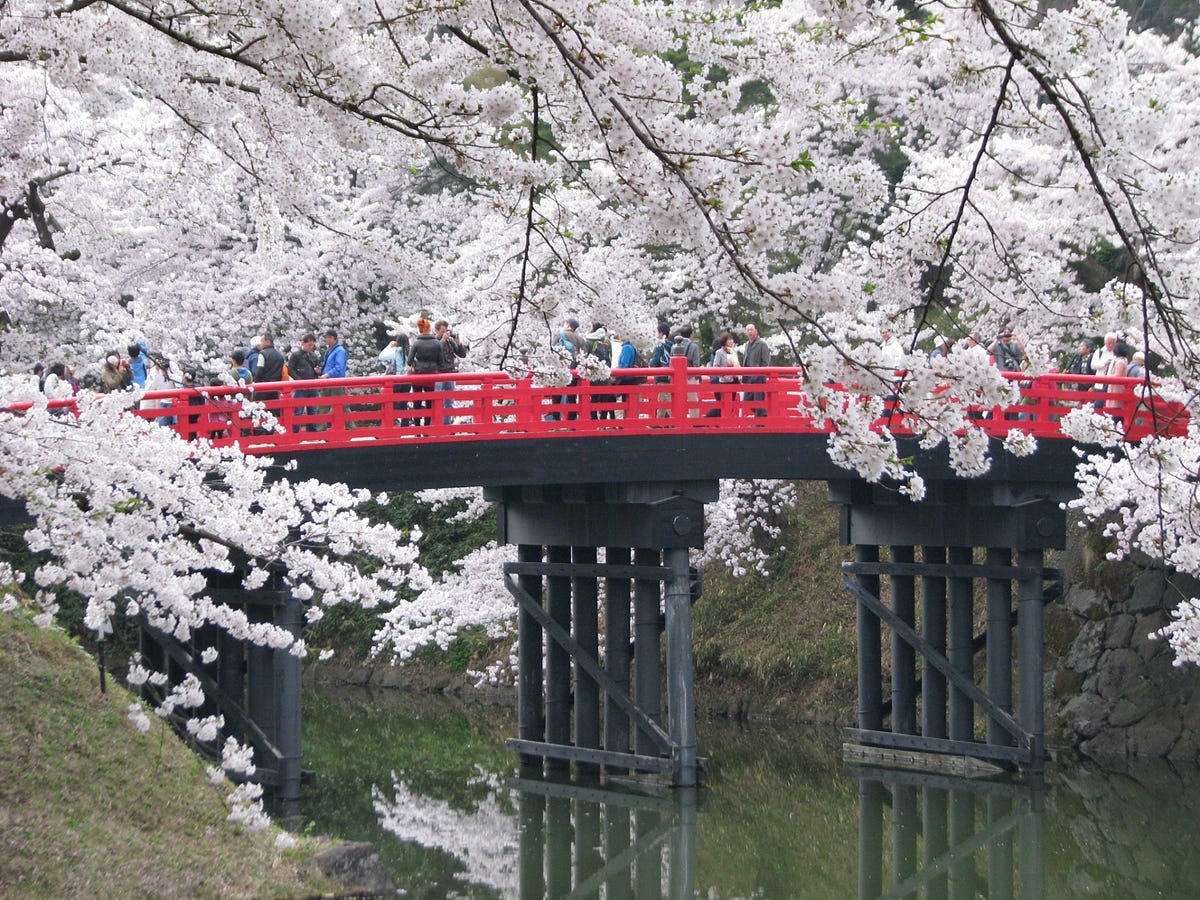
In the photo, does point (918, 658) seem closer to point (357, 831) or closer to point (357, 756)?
point (357, 756)

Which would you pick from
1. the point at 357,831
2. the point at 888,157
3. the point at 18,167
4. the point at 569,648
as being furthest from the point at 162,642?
the point at 888,157

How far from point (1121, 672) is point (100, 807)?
12065mm

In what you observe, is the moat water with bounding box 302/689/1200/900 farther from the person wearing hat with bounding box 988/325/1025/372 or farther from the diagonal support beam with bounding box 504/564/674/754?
the person wearing hat with bounding box 988/325/1025/372

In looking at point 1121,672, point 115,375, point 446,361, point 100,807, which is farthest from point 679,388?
point 100,807

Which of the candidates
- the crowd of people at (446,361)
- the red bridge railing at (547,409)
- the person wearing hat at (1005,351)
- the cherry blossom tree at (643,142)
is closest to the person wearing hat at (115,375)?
the crowd of people at (446,361)

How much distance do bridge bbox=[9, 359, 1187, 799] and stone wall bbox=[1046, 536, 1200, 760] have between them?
128 centimetres

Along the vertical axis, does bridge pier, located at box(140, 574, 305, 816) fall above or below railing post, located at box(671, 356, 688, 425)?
below

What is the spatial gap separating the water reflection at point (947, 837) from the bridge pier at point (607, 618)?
2.11 m

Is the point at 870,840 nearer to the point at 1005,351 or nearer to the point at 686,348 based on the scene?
the point at 686,348

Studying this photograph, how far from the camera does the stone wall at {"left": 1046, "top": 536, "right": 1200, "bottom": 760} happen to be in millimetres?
17406

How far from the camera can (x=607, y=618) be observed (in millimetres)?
16516

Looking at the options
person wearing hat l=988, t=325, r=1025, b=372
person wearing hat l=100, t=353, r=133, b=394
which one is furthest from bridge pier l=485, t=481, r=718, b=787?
person wearing hat l=100, t=353, r=133, b=394

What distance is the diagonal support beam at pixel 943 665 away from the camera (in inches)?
648

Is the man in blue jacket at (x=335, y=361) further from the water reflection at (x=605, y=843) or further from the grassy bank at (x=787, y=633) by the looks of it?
the grassy bank at (x=787, y=633)
